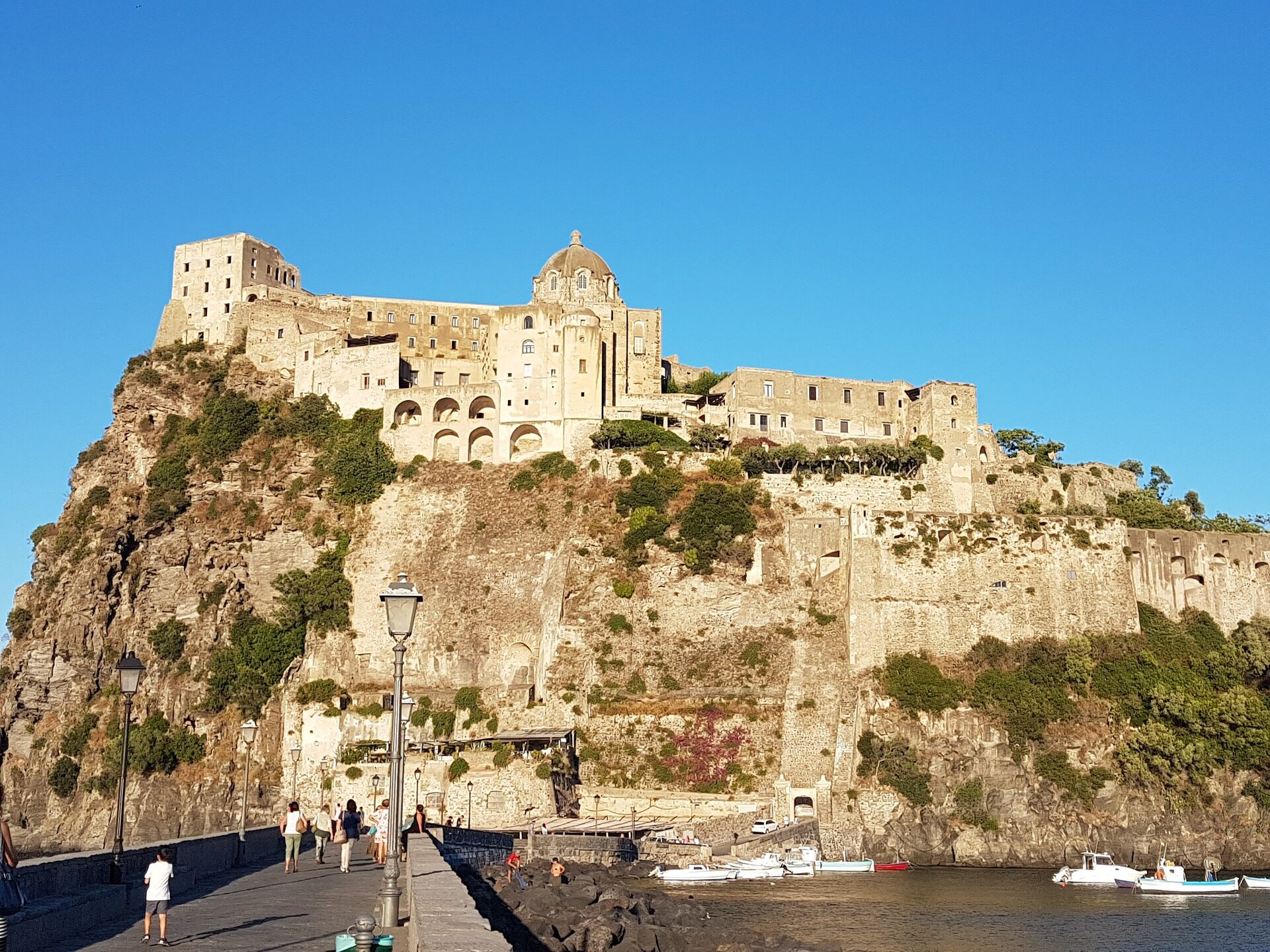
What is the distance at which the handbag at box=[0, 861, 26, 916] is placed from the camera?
1294 centimetres

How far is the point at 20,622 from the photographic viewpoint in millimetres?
70688

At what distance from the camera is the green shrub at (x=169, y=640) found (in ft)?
216

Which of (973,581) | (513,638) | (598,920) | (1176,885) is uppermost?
(973,581)

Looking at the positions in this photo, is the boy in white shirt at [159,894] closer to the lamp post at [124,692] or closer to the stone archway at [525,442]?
the lamp post at [124,692]

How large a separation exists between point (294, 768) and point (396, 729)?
1696 inches

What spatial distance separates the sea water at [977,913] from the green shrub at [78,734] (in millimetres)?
32705

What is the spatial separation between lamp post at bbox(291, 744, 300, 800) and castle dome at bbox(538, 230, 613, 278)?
3112 centimetres

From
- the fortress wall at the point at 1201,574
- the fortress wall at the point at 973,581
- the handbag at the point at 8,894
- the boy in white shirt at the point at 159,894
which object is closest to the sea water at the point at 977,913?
the fortress wall at the point at 973,581

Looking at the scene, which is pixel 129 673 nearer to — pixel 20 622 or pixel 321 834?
pixel 321 834

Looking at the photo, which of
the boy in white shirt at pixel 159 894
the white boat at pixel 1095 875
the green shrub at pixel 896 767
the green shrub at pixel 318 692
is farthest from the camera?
the green shrub at pixel 318 692

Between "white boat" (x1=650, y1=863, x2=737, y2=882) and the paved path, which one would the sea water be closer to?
"white boat" (x1=650, y1=863, x2=737, y2=882)

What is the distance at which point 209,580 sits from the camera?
68250 mm

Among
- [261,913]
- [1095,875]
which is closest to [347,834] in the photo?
[261,913]

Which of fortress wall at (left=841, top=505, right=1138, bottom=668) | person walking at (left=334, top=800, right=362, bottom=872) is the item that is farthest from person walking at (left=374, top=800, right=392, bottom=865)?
fortress wall at (left=841, top=505, right=1138, bottom=668)
